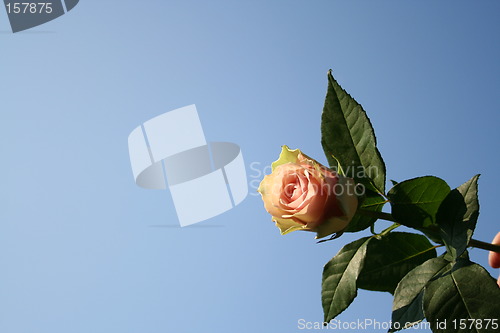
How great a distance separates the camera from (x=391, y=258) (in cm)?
47

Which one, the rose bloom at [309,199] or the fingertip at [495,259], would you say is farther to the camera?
the fingertip at [495,259]

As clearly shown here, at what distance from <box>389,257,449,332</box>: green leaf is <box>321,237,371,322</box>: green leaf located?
0.12ft

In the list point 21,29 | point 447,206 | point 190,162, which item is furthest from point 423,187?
point 21,29

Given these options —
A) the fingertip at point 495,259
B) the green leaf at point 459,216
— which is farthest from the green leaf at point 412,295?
the fingertip at point 495,259

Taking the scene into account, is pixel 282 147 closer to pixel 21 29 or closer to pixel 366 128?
pixel 366 128

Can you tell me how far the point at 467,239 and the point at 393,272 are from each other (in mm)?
98

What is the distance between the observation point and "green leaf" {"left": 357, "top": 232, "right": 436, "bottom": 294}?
18.3 inches

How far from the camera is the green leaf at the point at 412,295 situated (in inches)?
16.1

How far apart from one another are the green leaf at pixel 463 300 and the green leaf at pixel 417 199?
0.06 metres

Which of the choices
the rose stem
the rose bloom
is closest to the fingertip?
the rose stem

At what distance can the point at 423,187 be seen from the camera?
42 centimetres

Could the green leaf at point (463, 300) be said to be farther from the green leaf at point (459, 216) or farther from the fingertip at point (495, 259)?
the fingertip at point (495, 259)

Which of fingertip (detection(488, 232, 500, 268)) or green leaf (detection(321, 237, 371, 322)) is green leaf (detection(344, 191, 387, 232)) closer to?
green leaf (detection(321, 237, 371, 322))

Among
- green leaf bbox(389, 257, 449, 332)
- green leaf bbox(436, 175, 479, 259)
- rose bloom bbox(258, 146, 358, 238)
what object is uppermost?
rose bloom bbox(258, 146, 358, 238)
